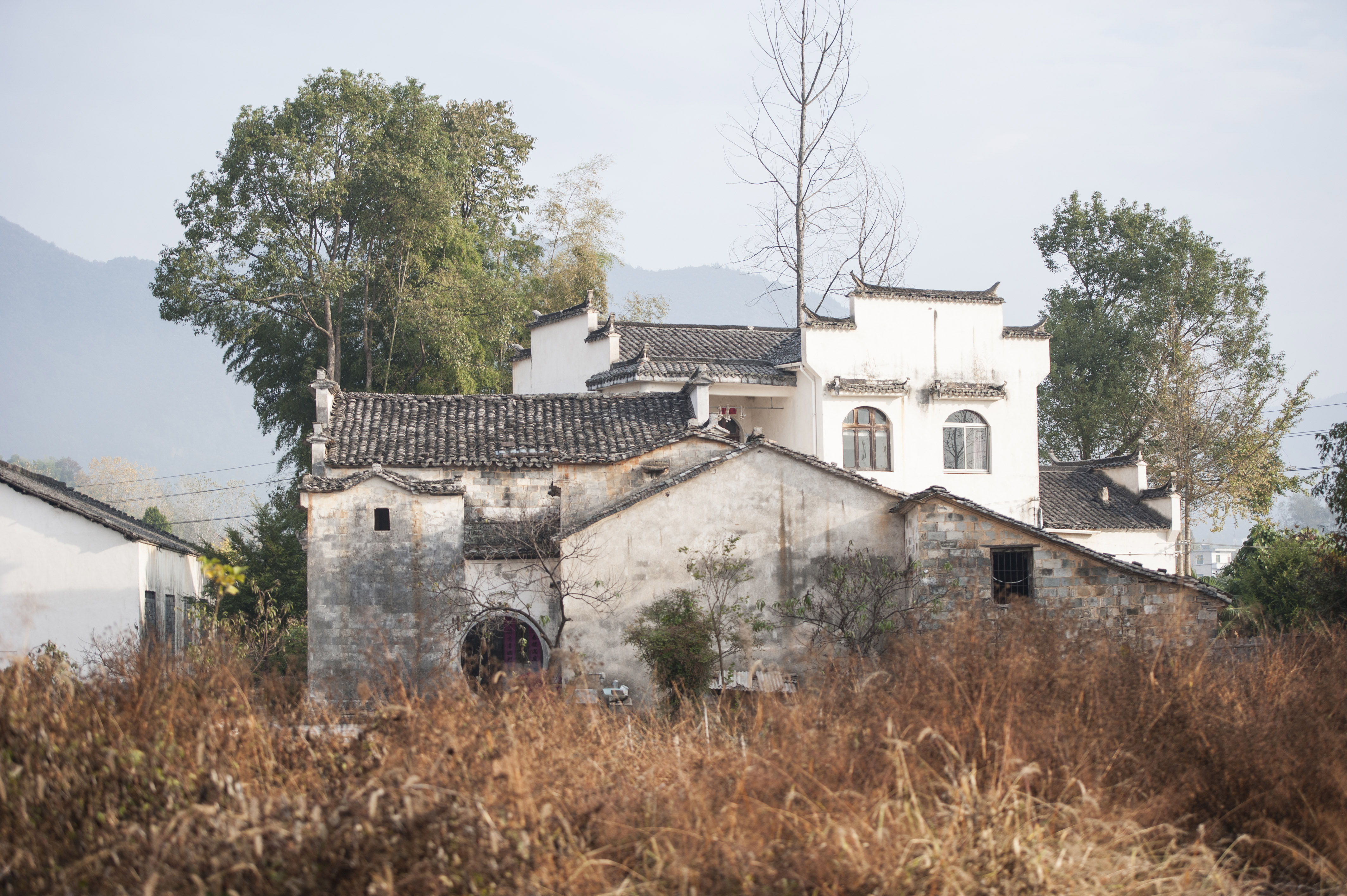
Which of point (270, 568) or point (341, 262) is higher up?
point (341, 262)

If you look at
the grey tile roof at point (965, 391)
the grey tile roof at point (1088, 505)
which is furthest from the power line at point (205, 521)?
the grey tile roof at point (1088, 505)

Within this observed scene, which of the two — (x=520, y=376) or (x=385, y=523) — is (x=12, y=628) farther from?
(x=520, y=376)

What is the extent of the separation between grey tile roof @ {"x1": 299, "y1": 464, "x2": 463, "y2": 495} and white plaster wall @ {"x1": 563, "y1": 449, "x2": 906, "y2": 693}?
2.57m

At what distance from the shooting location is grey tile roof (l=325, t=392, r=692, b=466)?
17.9 m

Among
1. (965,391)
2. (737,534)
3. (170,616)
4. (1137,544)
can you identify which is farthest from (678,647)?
(1137,544)

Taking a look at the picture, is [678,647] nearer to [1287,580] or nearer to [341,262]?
[1287,580]

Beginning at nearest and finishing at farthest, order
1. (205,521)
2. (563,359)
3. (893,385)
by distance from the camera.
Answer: (893,385) < (563,359) < (205,521)

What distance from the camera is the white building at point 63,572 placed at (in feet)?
59.5

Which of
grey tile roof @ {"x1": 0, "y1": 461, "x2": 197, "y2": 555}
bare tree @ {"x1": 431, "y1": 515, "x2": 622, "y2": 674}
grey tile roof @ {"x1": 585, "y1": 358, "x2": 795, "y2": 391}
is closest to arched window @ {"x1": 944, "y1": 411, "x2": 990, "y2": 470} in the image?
grey tile roof @ {"x1": 585, "y1": 358, "x2": 795, "y2": 391}

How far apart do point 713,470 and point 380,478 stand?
16.5 feet

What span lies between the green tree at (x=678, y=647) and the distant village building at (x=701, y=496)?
0.49 m

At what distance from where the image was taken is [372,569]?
16.7 metres

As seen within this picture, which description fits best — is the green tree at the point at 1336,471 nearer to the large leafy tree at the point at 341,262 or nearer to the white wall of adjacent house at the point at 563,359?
A: the white wall of adjacent house at the point at 563,359

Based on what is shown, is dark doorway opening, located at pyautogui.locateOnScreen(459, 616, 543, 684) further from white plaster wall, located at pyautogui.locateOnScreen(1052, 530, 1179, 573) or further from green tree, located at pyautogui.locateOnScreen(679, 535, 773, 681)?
white plaster wall, located at pyautogui.locateOnScreen(1052, 530, 1179, 573)
